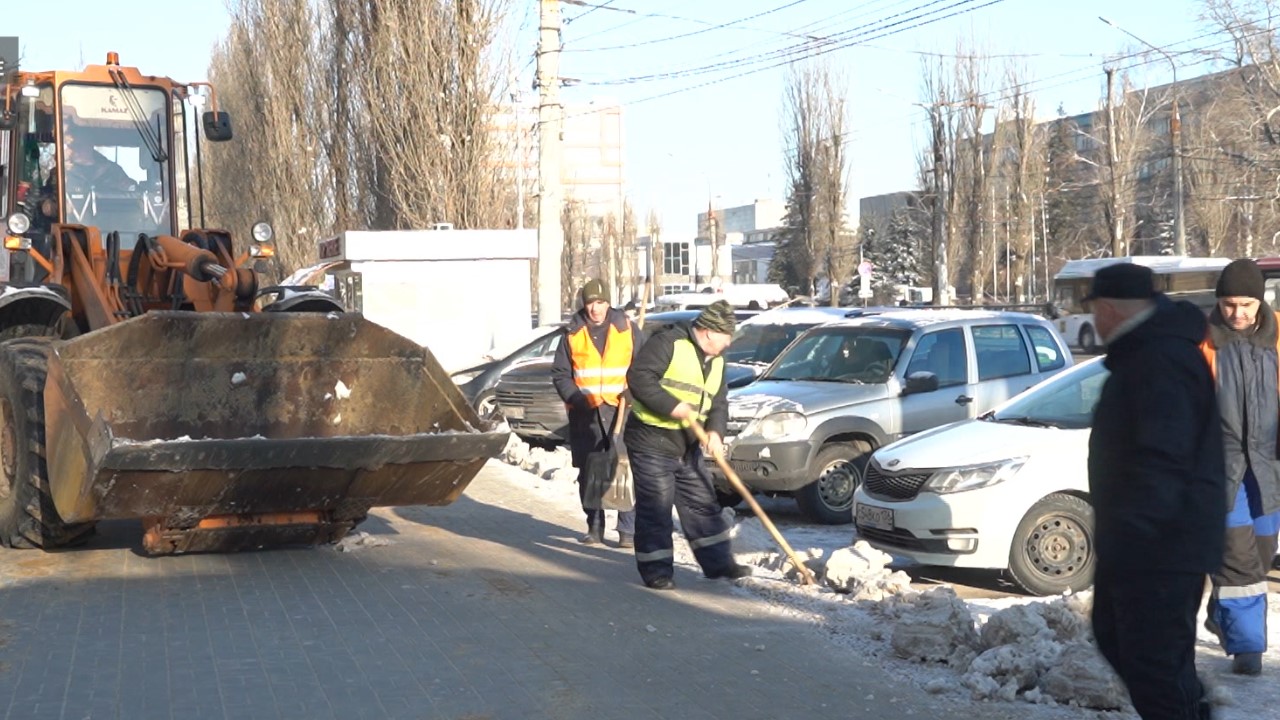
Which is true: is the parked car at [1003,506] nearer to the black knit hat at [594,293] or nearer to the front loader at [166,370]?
the black knit hat at [594,293]

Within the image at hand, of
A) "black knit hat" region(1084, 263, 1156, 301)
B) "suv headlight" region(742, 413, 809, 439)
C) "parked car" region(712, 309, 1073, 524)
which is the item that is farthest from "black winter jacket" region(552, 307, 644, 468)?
"black knit hat" region(1084, 263, 1156, 301)

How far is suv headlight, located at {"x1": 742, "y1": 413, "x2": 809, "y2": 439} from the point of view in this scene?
472 inches

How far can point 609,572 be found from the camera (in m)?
9.53

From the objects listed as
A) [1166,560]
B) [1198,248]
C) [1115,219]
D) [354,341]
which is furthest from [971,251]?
[1166,560]

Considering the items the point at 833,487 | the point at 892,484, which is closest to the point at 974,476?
the point at 892,484

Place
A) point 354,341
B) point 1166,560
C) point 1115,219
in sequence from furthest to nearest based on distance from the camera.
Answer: point 1115,219, point 354,341, point 1166,560

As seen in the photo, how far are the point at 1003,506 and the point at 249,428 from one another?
16.4 feet

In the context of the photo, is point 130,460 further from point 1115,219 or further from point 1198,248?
point 1198,248

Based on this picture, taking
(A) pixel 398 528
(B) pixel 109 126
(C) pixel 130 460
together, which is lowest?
(A) pixel 398 528

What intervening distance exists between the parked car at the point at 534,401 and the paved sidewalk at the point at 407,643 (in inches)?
286

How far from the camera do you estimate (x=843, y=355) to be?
1328cm

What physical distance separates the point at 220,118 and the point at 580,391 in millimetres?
4209

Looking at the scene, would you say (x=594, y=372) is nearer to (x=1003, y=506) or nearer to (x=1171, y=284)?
(x=1003, y=506)

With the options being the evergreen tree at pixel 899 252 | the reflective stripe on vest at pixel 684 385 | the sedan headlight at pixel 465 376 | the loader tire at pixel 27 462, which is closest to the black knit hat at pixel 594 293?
the reflective stripe on vest at pixel 684 385
